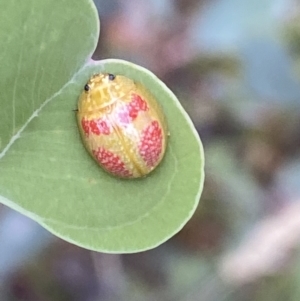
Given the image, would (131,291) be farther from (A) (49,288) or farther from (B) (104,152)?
(B) (104,152)

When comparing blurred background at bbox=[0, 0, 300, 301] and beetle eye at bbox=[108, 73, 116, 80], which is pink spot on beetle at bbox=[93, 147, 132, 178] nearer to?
beetle eye at bbox=[108, 73, 116, 80]

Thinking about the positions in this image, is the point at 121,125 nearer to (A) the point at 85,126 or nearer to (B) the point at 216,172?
(A) the point at 85,126

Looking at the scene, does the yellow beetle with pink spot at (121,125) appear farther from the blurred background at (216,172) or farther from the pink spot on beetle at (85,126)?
the blurred background at (216,172)

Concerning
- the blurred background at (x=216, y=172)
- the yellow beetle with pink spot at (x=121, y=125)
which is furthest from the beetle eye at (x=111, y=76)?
the blurred background at (x=216, y=172)

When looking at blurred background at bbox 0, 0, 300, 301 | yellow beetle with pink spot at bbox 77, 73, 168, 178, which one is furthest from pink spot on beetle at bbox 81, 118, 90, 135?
blurred background at bbox 0, 0, 300, 301

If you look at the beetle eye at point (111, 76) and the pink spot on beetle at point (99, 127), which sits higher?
the beetle eye at point (111, 76)

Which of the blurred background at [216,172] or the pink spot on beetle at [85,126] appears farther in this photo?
the blurred background at [216,172]
